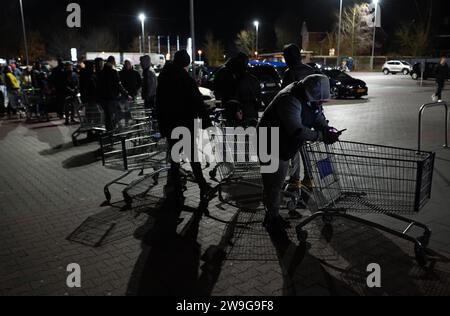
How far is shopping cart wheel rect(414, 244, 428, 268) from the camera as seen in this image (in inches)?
159

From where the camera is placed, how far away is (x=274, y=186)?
493 cm

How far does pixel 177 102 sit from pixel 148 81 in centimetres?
477

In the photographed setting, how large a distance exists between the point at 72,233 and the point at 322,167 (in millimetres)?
3158

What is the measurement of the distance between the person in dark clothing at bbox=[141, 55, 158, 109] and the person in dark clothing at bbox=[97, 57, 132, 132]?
737 mm

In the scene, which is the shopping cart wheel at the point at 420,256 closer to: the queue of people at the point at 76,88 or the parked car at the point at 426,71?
the queue of people at the point at 76,88

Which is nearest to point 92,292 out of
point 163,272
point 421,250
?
point 163,272

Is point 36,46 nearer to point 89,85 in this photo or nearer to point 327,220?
point 89,85

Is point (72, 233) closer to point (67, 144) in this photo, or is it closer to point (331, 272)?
point (331, 272)

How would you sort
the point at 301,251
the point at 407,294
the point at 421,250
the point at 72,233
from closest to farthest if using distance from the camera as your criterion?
1. the point at 407,294
2. the point at 421,250
3. the point at 301,251
4. the point at 72,233

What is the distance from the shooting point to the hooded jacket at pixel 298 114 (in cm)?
440

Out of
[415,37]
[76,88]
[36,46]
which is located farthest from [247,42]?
[76,88]

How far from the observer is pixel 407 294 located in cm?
363

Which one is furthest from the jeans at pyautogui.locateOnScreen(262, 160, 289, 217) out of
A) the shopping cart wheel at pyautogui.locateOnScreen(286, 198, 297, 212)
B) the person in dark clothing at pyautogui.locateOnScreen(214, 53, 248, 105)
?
the person in dark clothing at pyautogui.locateOnScreen(214, 53, 248, 105)

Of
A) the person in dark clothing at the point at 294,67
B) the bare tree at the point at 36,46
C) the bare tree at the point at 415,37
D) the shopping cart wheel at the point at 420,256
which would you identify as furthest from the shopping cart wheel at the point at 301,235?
the bare tree at the point at 36,46
